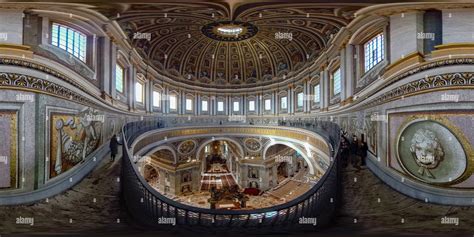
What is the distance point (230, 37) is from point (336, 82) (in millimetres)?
1303

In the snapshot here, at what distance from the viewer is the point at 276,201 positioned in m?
2.47

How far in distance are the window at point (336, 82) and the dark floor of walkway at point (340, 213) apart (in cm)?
90

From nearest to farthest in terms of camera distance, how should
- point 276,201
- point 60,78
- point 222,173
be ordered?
point 60,78 → point 276,201 → point 222,173

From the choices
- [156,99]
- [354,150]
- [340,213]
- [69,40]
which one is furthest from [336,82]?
[69,40]

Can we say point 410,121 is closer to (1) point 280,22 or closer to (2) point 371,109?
(2) point 371,109

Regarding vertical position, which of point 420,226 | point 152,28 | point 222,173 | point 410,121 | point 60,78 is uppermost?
point 152,28

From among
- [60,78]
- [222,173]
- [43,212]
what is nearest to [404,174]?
[222,173]

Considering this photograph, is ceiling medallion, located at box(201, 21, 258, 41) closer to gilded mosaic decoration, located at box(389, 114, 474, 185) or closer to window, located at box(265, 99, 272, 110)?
window, located at box(265, 99, 272, 110)

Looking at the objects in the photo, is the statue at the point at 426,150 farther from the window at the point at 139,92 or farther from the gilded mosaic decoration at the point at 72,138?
the gilded mosaic decoration at the point at 72,138

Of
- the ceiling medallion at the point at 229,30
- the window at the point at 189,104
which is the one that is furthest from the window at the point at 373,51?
the window at the point at 189,104

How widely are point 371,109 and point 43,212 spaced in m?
3.70

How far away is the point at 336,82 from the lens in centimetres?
235

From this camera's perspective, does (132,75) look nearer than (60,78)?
No

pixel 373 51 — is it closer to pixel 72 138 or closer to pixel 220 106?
pixel 220 106
